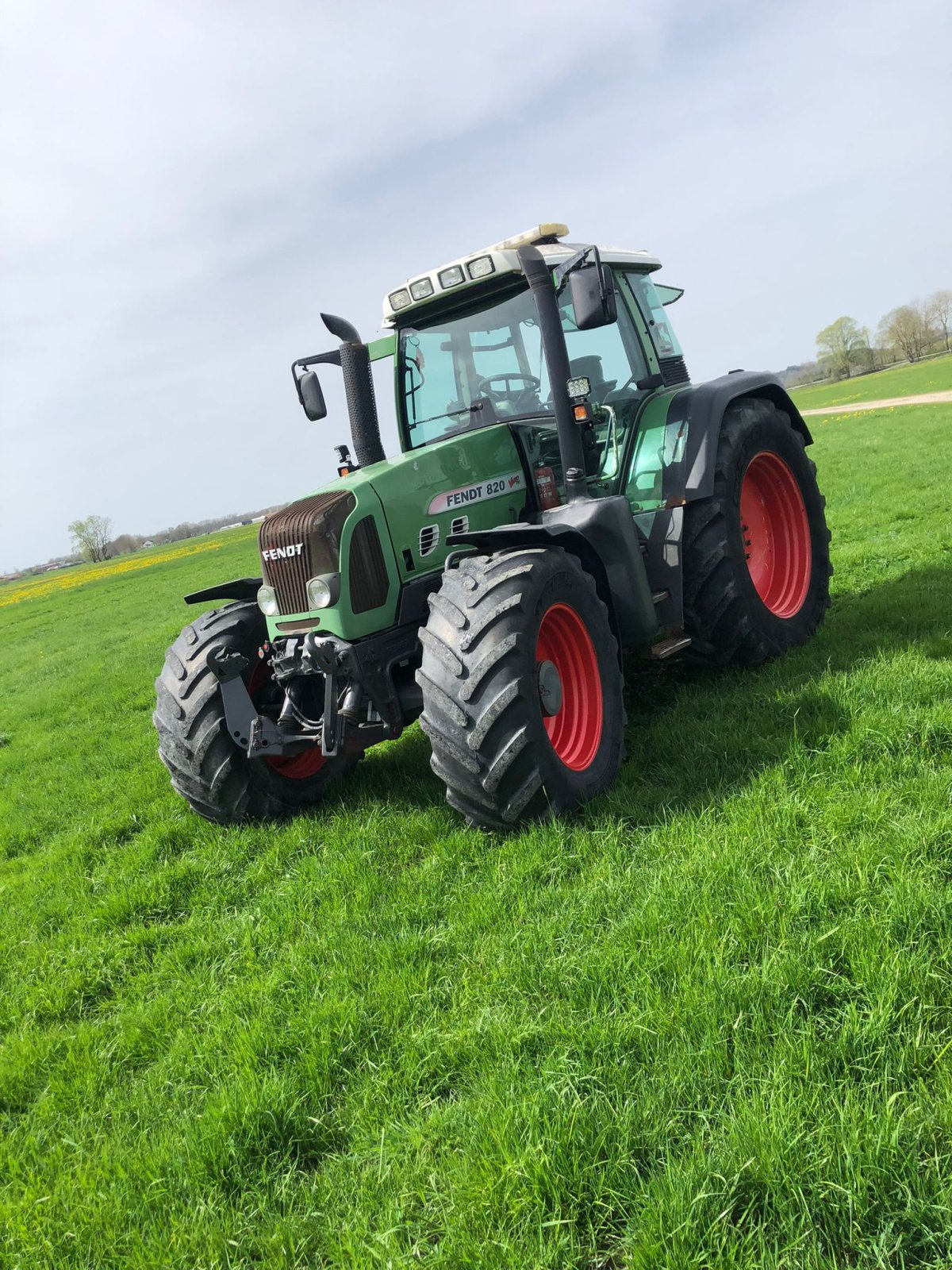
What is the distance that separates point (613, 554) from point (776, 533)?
2002mm

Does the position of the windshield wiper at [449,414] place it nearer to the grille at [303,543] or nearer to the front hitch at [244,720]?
the grille at [303,543]

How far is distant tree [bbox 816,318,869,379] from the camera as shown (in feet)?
294

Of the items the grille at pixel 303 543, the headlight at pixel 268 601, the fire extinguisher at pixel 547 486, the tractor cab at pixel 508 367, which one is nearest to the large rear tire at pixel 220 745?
the headlight at pixel 268 601

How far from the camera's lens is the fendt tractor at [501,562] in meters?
3.82

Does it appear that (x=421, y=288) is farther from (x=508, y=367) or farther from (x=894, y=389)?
(x=894, y=389)

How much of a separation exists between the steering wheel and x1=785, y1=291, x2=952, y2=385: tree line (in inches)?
3687

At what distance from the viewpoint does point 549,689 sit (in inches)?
159

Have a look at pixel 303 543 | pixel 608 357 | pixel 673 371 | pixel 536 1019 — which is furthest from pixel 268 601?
pixel 673 371

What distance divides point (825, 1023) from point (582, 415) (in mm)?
3202

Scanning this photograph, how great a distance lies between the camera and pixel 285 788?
15.9ft

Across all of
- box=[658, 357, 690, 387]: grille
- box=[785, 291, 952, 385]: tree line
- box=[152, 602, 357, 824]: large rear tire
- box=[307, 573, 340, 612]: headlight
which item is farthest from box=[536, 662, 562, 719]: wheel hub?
box=[785, 291, 952, 385]: tree line

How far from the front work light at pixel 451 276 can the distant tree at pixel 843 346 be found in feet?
310

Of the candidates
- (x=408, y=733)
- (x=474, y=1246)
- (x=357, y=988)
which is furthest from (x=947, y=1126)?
(x=408, y=733)

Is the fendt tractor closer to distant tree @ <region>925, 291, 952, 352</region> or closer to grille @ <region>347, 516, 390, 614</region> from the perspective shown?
grille @ <region>347, 516, 390, 614</region>
